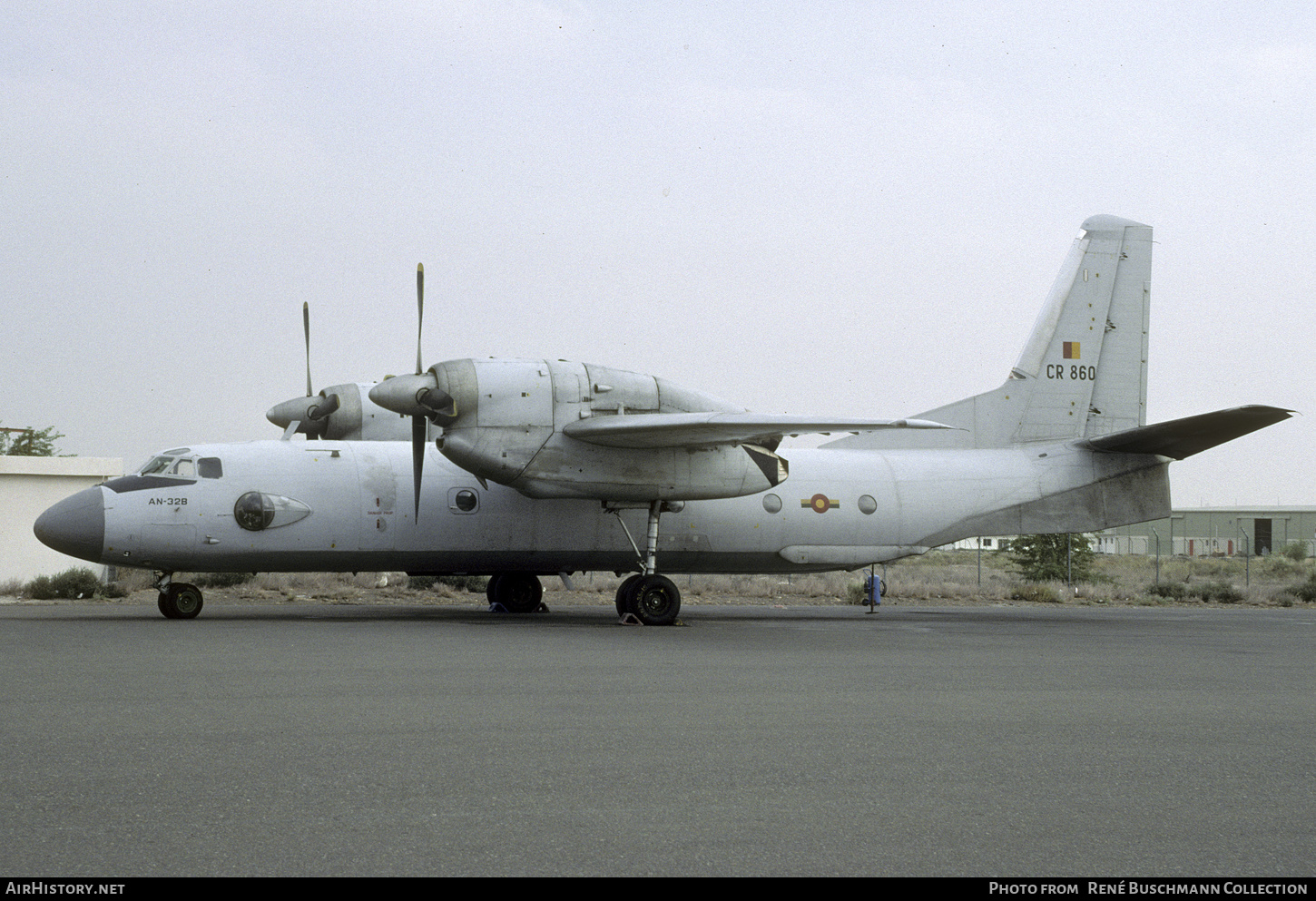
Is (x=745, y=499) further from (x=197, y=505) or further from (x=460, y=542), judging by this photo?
(x=197, y=505)

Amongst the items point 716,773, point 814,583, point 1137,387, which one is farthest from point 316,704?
point 814,583

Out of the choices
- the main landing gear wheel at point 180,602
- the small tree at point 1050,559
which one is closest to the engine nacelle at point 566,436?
the main landing gear wheel at point 180,602

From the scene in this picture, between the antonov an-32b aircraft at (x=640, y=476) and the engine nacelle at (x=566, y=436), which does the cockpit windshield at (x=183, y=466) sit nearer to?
the antonov an-32b aircraft at (x=640, y=476)

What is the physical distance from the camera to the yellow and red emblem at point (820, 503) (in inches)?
846

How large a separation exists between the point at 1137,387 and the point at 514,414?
14534 millimetres

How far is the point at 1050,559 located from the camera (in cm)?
4825

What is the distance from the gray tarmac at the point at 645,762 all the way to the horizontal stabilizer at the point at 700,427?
4.72 m

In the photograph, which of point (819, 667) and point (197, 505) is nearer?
point (819, 667)

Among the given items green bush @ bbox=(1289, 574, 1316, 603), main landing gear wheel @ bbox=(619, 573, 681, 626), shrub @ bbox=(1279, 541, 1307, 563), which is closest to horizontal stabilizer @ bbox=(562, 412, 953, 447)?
main landing gear wheel @ bbox=(619, 573, 681, 626)

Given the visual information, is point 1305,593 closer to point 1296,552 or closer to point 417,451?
point 417,451

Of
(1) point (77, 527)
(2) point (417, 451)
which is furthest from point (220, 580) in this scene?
(2) point (417, 451)

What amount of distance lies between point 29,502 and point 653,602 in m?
22.5

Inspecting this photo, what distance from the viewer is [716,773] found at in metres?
6.02

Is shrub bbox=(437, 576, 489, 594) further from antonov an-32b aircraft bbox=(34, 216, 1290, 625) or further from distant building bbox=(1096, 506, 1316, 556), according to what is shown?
distant building bbox=(1096, 506, 1316, 556)
